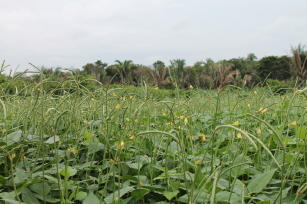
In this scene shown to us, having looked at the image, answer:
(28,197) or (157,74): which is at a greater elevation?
(157,74)

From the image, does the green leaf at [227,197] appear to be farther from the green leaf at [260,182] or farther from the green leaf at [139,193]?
the green leaf at [139,193]

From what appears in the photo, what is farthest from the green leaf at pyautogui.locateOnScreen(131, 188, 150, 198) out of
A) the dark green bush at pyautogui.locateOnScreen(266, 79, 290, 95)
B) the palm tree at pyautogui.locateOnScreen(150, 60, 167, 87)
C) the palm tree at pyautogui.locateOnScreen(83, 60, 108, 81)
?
the palm tree at pyautogui.locateOnScreen(83, 60, 108, 81)

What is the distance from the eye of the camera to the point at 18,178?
3.22 feet

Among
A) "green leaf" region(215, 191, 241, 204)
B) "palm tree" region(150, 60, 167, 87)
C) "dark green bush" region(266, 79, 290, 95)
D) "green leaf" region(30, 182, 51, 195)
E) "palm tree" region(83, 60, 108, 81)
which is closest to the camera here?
"green leaf" region(215, 191, 241, 204)

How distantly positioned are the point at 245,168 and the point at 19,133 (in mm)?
839

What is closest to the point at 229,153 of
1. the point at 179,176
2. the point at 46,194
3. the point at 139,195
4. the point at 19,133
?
the point at 179,176

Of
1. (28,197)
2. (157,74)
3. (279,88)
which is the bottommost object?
(28,197)

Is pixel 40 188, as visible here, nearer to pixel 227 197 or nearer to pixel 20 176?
pixel 20 176

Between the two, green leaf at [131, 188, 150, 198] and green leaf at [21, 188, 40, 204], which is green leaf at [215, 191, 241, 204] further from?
green leaf at [21, 188, 40, 204]

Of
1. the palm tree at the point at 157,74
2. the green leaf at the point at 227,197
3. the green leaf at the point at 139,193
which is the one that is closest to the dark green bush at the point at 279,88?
the green leaf at the point at 227,197

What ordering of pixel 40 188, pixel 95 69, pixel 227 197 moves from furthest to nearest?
pixel 95 69
pixel 40 188
pixel 227 197

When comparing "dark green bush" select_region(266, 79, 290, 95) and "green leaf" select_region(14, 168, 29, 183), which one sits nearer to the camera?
"green leaf" select_region(14, 168, 29, 183)

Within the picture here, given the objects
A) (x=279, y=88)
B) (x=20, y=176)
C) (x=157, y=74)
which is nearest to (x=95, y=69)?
(x=157, y=74)

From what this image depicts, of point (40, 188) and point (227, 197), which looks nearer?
point (227, 197)
